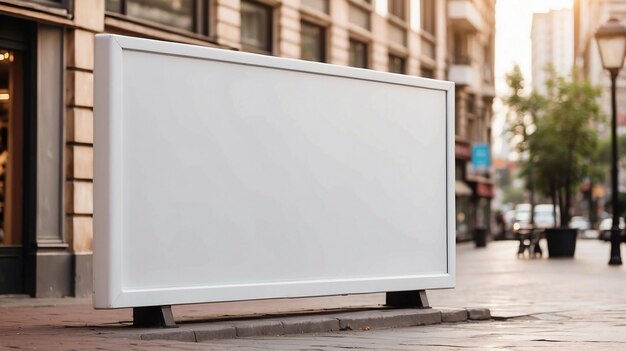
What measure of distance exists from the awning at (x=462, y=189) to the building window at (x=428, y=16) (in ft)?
28.6

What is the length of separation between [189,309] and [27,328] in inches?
122

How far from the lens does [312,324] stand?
10445mm

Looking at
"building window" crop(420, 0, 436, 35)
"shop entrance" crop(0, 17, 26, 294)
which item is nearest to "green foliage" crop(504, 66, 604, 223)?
"building window" crop(420, 0, 436, 35)

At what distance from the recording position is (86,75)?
16.7 meters

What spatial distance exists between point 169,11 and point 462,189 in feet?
97.9

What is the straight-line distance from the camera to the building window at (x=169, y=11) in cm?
1800

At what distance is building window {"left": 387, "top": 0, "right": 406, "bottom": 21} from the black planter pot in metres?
7.68

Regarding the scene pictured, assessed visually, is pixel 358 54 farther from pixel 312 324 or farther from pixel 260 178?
pixel 312 324

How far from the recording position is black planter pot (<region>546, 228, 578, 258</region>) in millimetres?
31094

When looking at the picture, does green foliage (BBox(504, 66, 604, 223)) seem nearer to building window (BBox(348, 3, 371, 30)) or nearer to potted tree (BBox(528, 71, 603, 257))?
potted tree (BBox(528, 71, 603, 257))

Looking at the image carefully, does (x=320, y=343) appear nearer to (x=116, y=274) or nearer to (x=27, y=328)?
(x=116, y=274)

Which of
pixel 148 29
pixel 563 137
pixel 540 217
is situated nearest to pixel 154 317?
pixel 148 29

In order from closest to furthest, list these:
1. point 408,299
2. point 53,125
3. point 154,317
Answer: point 154,317
point 408,299
point 53,125

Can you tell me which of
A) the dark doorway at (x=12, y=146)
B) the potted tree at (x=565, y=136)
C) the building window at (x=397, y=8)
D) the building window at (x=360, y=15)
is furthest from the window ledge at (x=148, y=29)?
the potted tree at (x=565, y=136)
